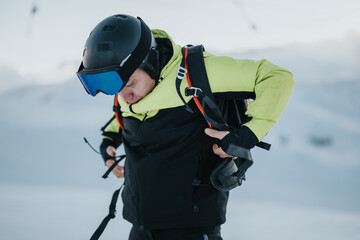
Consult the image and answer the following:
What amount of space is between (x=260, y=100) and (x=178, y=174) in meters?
0.44

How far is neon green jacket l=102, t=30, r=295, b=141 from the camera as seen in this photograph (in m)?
1.36

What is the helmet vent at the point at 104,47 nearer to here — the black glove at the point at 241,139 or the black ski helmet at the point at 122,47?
the black ski helmet at the point at 122,47

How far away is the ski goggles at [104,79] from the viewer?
1.42 meters

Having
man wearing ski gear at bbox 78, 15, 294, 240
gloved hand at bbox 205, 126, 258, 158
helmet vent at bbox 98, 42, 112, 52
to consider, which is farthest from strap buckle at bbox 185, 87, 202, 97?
helmet vent at bbox 98, 42, 112, 52

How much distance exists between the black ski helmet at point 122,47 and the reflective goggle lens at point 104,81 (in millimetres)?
33

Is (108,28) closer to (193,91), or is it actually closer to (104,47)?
(104,47)

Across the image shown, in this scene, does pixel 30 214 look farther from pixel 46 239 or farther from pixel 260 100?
pixel 260 100

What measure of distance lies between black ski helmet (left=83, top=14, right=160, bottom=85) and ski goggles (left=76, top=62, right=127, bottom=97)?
0.08ft

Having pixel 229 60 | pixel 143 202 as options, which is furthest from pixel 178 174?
pixel 229 60

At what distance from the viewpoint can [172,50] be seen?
5.23 ft

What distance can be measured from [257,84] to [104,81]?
1.90 ft

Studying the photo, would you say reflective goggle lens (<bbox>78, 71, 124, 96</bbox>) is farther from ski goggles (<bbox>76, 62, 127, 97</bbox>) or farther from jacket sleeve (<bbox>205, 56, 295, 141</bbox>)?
jacket sleeve (<bbox>205, 56, 295, 141</bbox>)

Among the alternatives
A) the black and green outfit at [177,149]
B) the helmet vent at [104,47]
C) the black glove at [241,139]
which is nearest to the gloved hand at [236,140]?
the black glove at [241,139]

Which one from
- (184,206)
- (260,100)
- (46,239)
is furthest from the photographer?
(46,239)
